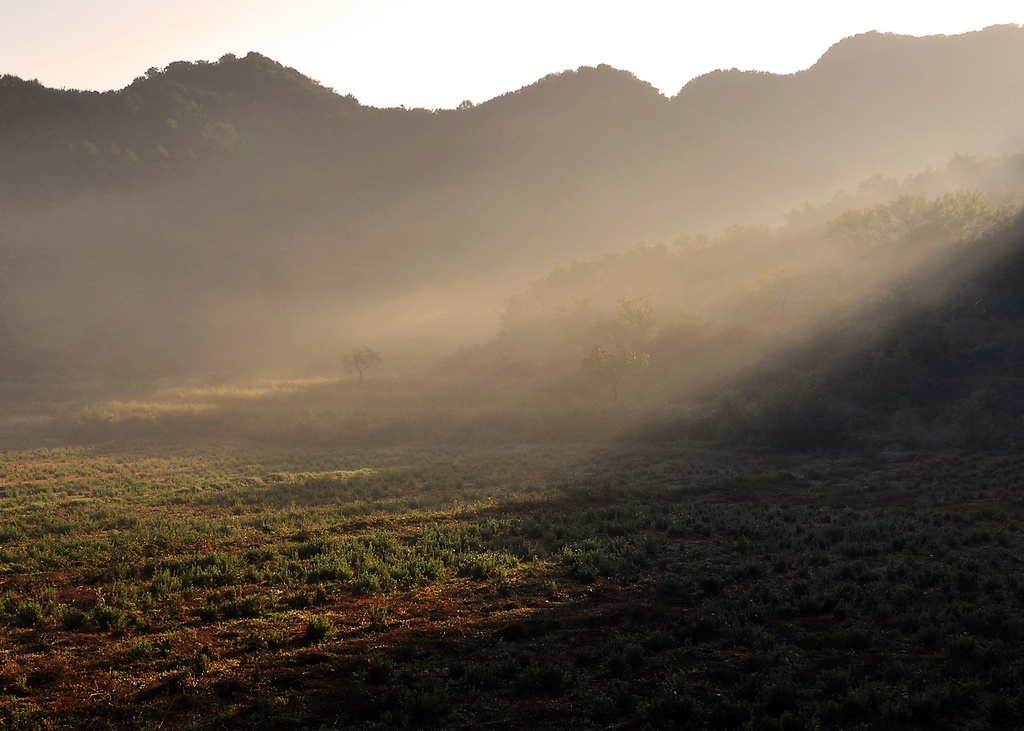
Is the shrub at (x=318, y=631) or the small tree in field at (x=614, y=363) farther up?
the small tree in field at (x=614, y=363)

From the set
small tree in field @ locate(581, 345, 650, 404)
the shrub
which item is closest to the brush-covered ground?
the shrub

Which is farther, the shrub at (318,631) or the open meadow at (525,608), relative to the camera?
the shrub at (318,631)

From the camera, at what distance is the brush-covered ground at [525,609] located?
1099 cm

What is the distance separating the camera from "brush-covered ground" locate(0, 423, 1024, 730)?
36.1 ft

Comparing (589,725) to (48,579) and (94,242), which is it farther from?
(94,242)

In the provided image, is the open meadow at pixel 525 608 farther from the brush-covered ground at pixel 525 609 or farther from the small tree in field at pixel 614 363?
the small tree in field at pixel 614 363

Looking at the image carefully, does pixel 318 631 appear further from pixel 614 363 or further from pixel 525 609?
pixel 614 363

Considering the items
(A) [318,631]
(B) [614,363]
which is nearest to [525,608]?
(A) [318,631]

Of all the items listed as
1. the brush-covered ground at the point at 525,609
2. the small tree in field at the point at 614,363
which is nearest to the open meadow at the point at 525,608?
the brush-covered ground at the point at 525,609

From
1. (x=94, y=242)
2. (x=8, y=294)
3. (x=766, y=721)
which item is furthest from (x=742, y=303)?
(x=94, y=242)

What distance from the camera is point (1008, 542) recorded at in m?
21.3

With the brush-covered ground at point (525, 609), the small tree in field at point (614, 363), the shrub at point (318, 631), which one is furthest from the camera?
the small tree in field at point (614, 363)

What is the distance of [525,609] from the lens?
16125 mm

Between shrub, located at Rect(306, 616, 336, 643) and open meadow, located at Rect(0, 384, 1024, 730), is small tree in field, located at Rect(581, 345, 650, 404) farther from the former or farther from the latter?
shrub, located at Rect(306, 616, 336, 643)
